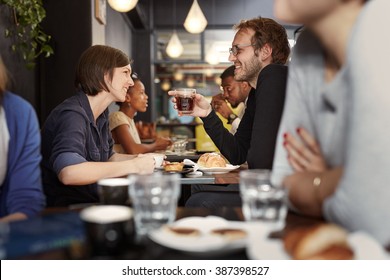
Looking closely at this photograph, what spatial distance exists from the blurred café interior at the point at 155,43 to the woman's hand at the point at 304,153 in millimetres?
3666

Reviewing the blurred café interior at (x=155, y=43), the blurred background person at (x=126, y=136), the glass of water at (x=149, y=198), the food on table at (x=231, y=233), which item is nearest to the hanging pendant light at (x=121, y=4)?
the blurred café interior at (x=155, y=43)

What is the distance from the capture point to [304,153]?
1.25 meters

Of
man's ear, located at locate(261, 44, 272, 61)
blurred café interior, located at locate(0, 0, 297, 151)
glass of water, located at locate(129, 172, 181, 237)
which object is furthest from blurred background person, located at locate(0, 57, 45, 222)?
blurred café interior, located at locate(0, 0, 297, 151)

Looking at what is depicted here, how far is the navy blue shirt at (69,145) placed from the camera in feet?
6.55

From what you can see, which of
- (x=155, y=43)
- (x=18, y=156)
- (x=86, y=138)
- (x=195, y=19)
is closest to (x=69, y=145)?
(x=86, y=138)

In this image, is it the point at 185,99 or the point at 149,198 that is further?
the point at 185,99

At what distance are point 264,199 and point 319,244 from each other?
0.73 ft

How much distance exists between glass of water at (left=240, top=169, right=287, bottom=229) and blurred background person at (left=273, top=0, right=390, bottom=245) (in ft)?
0.31

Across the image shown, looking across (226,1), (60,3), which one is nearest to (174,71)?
(226,1)

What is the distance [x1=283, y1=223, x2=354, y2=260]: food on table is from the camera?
31.9 inches

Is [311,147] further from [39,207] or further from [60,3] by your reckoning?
[60,3]

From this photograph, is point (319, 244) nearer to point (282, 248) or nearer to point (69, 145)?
point (282, 248)

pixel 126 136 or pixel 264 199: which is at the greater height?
pixel 264 199

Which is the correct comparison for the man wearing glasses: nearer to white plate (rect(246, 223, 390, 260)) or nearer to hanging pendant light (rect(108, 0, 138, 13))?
white plate (rect(246, 223, 390, 260))
